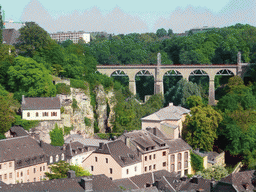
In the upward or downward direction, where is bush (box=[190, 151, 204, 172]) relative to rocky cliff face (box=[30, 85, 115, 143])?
downward

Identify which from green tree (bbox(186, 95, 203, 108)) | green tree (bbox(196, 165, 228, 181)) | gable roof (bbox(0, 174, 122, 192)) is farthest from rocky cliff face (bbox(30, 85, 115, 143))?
gable roof (bbox(0, 174, 122, 192))

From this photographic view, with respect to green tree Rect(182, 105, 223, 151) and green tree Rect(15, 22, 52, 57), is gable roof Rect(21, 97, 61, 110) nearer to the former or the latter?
green tree Rect(15, 22, 52, 57)

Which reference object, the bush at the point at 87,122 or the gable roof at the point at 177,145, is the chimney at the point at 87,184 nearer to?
the gable roof at the point at 177,145

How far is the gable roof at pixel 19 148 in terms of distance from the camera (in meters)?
76.9

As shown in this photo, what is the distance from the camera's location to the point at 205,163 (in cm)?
9231

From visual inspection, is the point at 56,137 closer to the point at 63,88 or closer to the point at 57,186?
the point at 63,88

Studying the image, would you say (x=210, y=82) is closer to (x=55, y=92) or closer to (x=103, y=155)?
(x=55, y=92)

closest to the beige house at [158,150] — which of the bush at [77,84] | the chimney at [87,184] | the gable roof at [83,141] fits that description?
the gable roof at [83,141]

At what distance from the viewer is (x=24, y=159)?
78.1 meters

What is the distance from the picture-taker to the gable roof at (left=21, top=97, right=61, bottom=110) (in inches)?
3561

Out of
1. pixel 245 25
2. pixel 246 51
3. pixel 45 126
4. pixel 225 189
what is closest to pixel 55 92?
pixel 45 126

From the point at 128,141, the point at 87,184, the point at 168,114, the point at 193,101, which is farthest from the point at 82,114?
the point at 87,184

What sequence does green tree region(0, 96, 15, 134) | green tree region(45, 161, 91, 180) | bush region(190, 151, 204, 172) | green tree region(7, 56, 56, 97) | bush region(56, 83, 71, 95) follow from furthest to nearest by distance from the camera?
1. bush region(56, 83, 71, 95)
2. green tree region(7, 56, 56, 97)
3. bush region(190, 151, 204, 172)
4. green tree region(0, 96, 15, 134)
5. green tree region(45, 161, 91, 180)

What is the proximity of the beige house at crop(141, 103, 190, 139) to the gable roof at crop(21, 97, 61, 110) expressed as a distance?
48.6ft
